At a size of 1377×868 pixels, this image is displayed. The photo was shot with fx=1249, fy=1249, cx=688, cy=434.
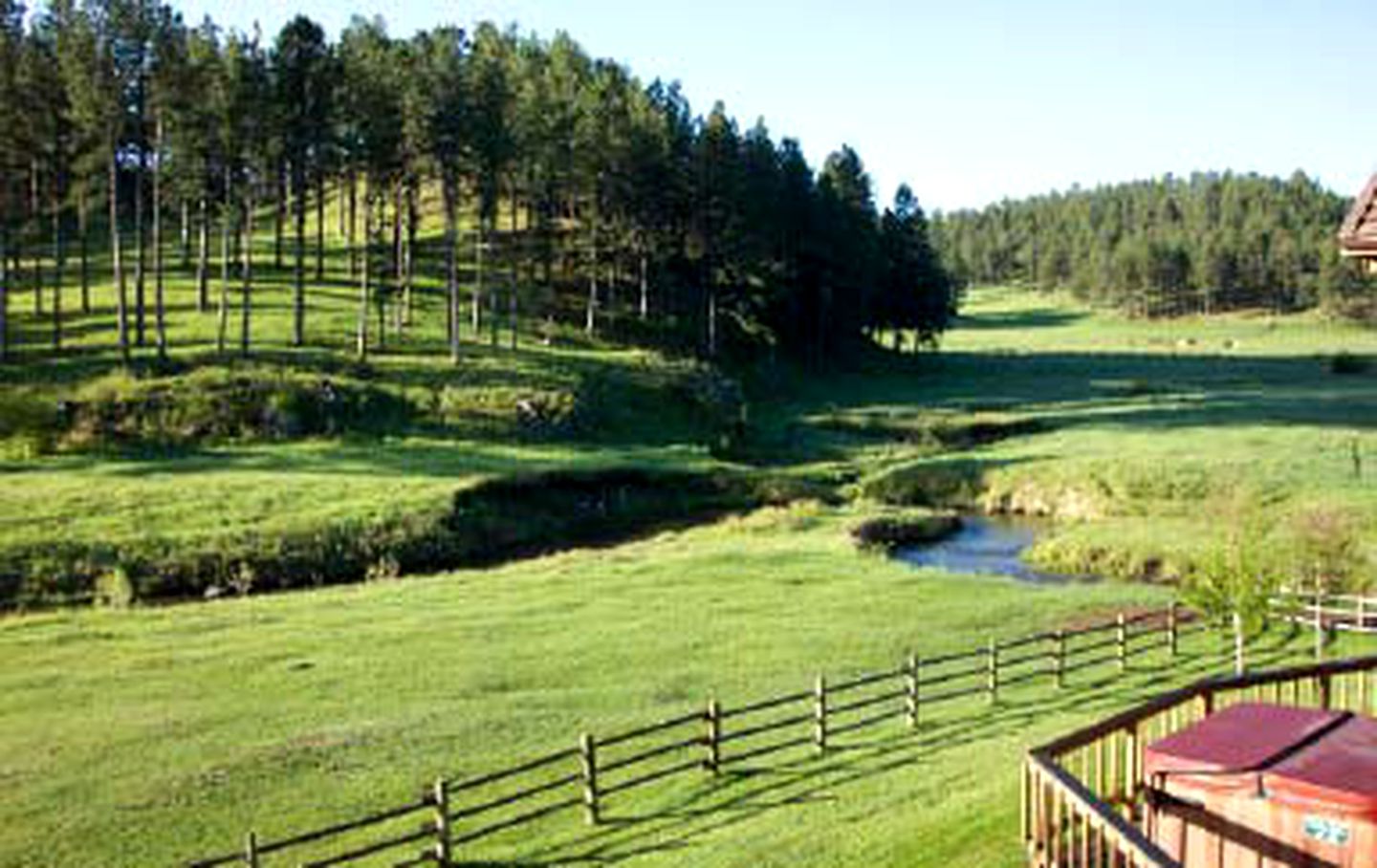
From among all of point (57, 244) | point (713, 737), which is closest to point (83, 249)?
point (57, 244)

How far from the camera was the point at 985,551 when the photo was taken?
5006 centimetres

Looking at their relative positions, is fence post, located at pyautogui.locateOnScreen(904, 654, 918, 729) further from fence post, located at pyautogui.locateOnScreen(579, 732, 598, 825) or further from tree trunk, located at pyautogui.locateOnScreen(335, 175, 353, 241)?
tree trunk, located at pyautogui.locateOnScreen(335, 175, 353, 241)

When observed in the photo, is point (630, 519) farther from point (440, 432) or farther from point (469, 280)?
point (469, 280)

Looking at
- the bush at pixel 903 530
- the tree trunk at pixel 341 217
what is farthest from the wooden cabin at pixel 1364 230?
the tree trunk at pixel 341 217

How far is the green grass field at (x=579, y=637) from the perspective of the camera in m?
21.0

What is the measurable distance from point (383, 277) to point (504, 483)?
41308mm

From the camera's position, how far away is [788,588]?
40.3 metres

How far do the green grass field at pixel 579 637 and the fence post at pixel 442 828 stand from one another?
1.95 ft

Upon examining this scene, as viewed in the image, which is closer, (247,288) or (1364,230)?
(1364,230)

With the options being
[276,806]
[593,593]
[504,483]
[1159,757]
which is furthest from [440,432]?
[1159,757]

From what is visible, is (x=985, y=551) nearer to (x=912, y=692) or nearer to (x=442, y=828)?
(x=912, y=692)

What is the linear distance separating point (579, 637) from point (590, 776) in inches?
508

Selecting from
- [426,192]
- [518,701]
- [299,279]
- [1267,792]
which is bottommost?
[518,701]

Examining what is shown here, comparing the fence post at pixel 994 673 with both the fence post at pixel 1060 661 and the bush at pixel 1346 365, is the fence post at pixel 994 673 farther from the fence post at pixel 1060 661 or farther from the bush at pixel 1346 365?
the bush at pixel 1346 365
